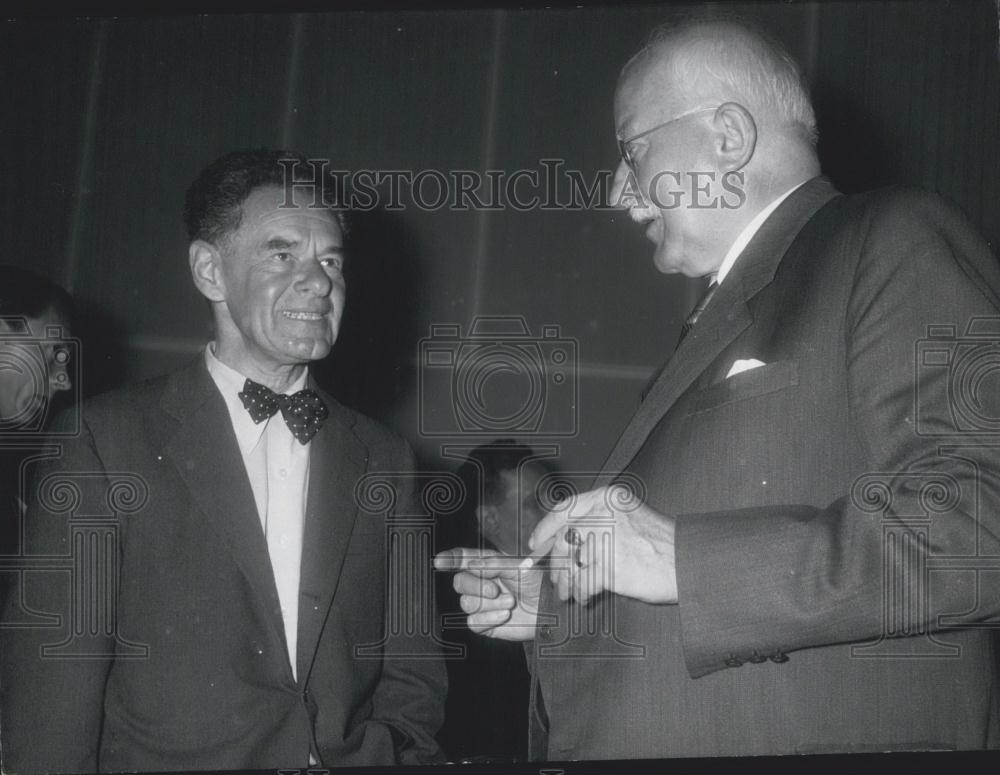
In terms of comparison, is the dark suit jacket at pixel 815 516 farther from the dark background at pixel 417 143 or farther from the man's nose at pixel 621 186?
the dark background at pixel 417 143

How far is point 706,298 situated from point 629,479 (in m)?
0.28

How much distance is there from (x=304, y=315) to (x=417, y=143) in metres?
0.68

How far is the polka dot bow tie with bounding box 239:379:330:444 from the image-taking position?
136 centimetres

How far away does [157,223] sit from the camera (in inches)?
74.4

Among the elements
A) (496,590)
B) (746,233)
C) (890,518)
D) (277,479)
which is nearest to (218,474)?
(277,479)

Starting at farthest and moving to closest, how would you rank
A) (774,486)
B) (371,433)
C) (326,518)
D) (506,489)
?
(506,489)
(371,433)
(326,518)
(774,486)

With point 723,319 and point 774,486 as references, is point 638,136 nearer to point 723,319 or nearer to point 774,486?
point 723,319

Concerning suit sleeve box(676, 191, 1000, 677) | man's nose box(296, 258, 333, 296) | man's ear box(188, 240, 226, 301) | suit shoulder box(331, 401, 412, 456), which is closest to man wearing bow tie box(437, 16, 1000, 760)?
suit sleeve box(676, 191, 1000, 677)

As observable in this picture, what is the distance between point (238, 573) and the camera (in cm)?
127

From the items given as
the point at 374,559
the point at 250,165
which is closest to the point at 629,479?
the point at 374,559

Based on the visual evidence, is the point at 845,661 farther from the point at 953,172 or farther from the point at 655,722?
the point at 953,172

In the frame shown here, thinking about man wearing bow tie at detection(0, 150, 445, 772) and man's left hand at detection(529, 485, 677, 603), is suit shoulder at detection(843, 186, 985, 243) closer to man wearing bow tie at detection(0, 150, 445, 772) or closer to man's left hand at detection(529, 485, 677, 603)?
man's left hand at detection(529, 485, 677, 603)

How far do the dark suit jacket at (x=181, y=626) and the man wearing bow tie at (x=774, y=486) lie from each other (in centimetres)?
25

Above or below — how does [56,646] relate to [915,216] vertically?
below
